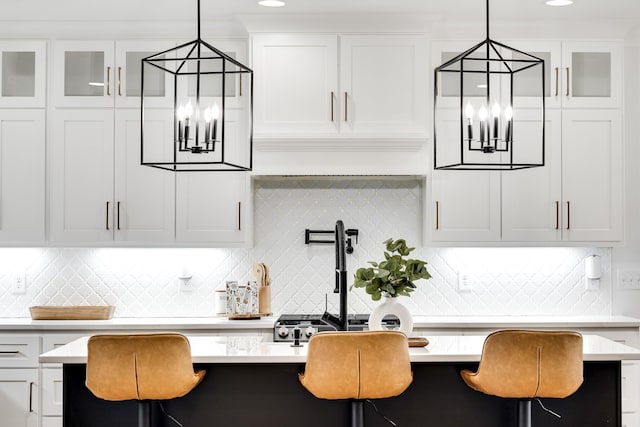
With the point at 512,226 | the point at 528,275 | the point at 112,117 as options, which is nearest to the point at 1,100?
the point at 112,117

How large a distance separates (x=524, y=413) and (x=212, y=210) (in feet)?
7.35

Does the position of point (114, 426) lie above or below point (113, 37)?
below

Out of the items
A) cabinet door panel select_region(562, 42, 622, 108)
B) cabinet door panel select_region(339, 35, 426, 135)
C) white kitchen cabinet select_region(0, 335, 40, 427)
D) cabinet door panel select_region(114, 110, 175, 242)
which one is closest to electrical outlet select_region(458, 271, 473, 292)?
cabinet door panel select_region(339, 35, 426, 135)

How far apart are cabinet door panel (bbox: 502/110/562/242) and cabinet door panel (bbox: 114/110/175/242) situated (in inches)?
78.8

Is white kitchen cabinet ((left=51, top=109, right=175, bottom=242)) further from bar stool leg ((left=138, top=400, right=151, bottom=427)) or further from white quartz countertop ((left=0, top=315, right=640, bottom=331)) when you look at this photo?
Result: bar stool leg ((left=138, top=400, right=151, bottom=427))

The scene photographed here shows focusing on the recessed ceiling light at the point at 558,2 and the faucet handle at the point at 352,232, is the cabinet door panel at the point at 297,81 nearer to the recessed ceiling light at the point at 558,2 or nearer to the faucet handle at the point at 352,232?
the faucet handle at the point at 352,232

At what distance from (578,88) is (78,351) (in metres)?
3.18

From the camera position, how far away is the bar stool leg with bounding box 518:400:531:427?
2.75 meters

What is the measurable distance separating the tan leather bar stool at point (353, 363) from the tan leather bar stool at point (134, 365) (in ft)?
1.65

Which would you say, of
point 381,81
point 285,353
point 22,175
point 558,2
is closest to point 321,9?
point 381,81

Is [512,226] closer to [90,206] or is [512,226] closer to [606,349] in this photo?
[606,349]

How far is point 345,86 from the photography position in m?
A: 4.22

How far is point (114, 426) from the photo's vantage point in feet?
9.71

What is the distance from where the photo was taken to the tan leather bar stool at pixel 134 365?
259 centimetres
